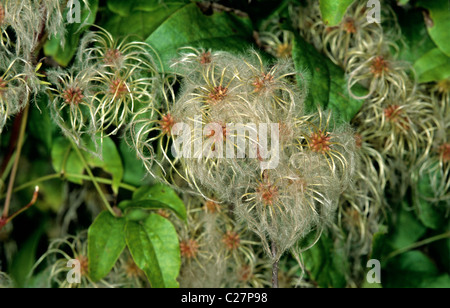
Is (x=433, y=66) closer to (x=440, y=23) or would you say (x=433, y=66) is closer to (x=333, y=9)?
(x=440, y=23)

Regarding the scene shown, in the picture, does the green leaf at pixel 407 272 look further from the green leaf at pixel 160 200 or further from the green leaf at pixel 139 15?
the green leaf at pixel 139 15

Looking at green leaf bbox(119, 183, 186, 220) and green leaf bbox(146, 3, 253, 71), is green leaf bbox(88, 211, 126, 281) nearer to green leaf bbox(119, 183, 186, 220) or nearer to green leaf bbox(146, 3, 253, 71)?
green leaf bbox(119, 183, 186, 220)

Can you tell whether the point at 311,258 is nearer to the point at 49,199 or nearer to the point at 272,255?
the point at 272,255

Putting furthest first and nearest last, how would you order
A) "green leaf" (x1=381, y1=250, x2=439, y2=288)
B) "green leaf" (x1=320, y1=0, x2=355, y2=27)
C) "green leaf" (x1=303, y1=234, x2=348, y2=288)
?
"green leaf" (x1=381, y1=250, x2=439, y2=288)
"green leaf" (x1=303, y1=234, x2=348, y2=288)
"green leaf" (x1=320, y1=0, x2=355, y2=27)

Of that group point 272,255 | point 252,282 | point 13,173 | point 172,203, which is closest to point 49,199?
point 13,173

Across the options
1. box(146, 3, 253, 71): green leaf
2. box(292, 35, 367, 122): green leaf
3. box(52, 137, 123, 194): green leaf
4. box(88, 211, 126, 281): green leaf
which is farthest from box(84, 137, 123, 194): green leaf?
box(292, 35, 367, 122): green leaf

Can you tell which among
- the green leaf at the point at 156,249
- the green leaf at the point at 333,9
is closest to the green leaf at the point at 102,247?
the green leaf at the point at 156,249

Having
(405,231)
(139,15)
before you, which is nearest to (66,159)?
(139,15)
